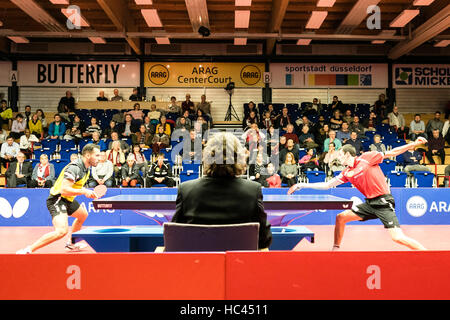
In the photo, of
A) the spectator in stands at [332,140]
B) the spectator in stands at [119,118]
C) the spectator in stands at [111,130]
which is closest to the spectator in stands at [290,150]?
the spectator in stands at [332,140]

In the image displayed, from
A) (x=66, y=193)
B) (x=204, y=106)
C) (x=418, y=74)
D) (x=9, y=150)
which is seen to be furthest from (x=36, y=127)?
(x=418, y=74)

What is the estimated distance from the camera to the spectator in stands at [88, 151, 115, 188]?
1001 centimetres

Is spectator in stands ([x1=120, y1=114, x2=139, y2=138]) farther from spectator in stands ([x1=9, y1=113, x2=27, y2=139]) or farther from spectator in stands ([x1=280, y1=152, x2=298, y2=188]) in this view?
spectator in stands ([x1=280, y1=152, x2=298, y2=188])

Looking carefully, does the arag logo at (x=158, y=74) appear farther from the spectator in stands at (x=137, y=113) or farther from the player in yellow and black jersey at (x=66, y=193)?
the player in yellow and black jersey at (x=66, y=193)

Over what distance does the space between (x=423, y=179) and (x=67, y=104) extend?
13.0m

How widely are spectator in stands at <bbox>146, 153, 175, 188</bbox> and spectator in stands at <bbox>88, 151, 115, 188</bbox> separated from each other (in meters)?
0.94

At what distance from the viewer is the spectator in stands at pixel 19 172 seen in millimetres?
10343

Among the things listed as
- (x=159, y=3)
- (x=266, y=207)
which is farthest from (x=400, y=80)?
(x=266, y=207)

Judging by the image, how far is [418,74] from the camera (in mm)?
17688

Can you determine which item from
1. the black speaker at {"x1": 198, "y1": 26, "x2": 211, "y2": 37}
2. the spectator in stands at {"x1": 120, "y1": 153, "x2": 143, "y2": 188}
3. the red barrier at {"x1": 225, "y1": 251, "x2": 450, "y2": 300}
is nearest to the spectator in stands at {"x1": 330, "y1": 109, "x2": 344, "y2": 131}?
the black speaker at {"x1": 198, "y1": 26, "x2": 211, "y2": 37}

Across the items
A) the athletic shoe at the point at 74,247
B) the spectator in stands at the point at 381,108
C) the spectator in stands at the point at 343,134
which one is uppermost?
the spectator in stands at the point at 381,108

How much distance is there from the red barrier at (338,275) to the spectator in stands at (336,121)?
40.2 feet

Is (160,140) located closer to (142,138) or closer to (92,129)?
(142,138)
